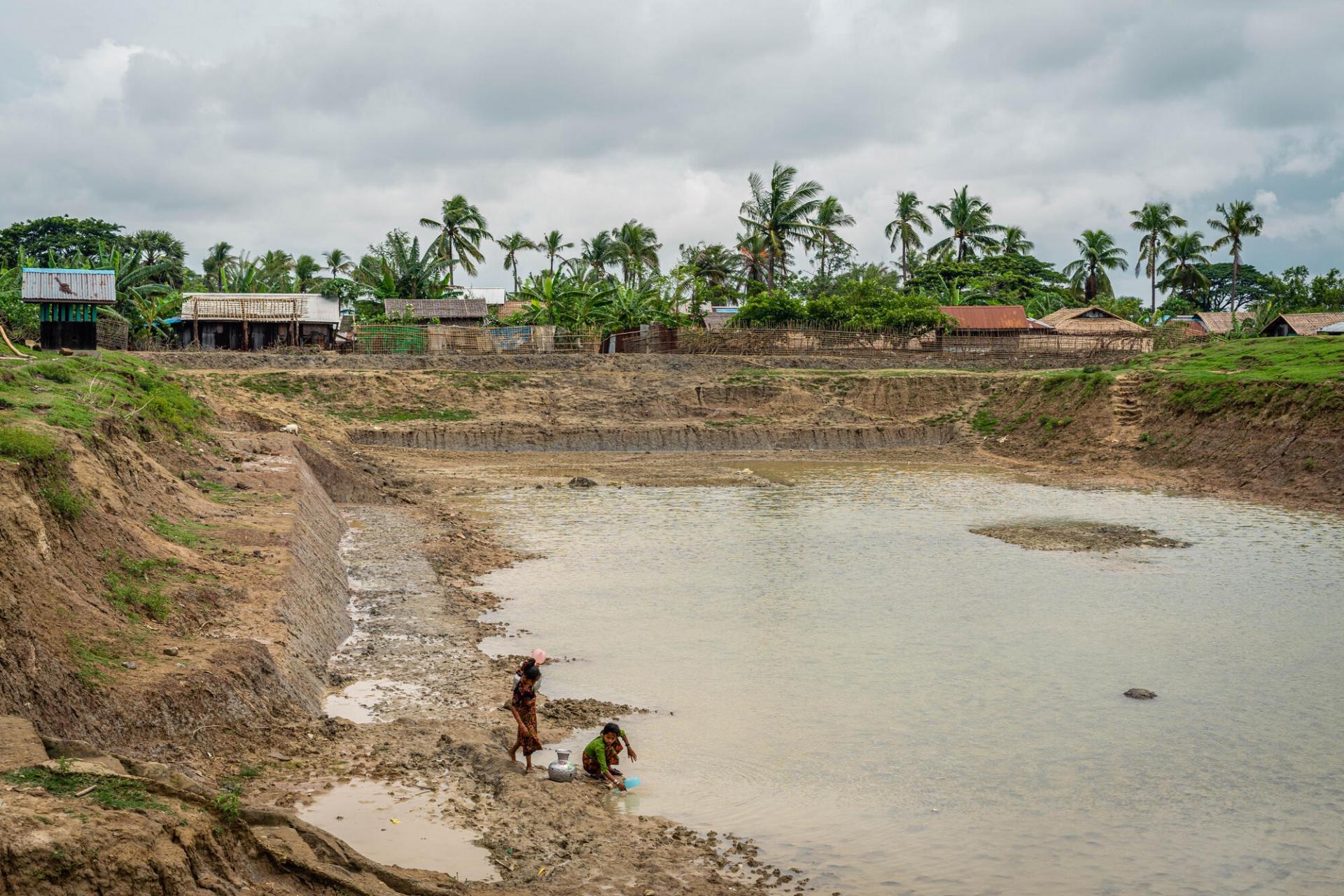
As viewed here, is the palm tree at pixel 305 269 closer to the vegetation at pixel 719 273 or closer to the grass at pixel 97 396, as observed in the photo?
the vegetation at pixel 719 273

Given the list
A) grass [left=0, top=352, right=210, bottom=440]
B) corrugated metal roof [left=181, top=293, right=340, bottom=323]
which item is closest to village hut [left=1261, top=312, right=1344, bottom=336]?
corrugated metal roof [left=181, top=293, right=340, bottom=323]

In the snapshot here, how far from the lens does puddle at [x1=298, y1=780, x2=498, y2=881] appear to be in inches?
294

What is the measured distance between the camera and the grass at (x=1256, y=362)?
3219cm

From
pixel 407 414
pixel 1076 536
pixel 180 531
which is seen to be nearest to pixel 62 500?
pixel 180 531

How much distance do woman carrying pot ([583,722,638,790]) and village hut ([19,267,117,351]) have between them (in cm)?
3589

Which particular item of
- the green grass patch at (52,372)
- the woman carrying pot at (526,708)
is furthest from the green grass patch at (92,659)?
the green grass patch at (52,372)

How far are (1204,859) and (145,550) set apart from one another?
433 inches

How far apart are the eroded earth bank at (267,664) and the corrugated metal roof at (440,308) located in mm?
24654

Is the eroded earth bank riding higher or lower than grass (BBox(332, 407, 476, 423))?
lower

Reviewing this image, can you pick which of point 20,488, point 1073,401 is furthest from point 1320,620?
point 1073,401

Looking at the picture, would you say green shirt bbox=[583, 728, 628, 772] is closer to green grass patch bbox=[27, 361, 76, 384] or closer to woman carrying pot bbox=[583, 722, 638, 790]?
woman carrying pot bbox=[583, 722, 638, 790]

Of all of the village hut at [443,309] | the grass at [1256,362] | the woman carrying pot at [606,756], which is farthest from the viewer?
the village hut at [443,309]

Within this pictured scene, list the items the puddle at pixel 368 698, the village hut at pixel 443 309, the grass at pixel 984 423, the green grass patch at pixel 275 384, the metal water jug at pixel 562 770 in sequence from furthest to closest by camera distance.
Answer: the village hut at pixel 443 309 → the grass at pixel 984 423 → the green grass patch at pixel 275 384 → the puddle at pixel 368 698 → the metal water jug at pixel 562 770

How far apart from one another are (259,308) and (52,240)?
29163 millimetres
